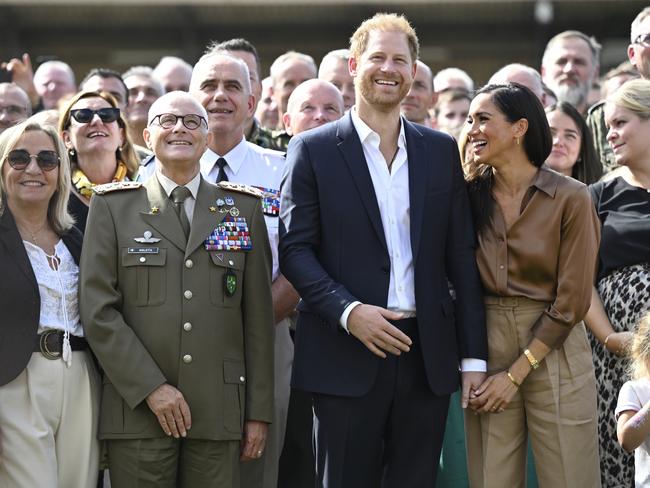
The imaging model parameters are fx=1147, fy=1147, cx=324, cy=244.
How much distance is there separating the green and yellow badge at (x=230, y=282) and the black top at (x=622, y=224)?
1876mm

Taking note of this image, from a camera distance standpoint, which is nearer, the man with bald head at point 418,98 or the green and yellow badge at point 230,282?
the green and yellow badge at point 230,282

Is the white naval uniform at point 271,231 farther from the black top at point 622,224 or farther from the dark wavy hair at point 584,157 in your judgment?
the dark wavy hair at point 584,157

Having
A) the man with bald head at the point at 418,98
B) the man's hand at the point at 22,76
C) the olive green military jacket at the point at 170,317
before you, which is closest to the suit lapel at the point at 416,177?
the olive green military jacket at the point at 170,317

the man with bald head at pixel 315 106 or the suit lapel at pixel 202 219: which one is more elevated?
the man with bald head at pixel 315 106

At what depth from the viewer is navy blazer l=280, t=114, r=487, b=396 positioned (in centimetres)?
461

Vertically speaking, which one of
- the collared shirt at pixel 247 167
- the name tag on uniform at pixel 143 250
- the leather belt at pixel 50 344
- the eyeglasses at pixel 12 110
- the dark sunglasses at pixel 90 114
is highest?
the eyeglasses at pixel 12 110

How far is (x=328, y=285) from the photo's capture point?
14.9 feet

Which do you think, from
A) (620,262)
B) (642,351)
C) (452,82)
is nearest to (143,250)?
(642,351)

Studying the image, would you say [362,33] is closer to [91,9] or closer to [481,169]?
[481,169]

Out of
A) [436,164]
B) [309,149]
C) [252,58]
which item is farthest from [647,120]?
[252,58]

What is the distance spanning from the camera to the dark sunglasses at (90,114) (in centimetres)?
606

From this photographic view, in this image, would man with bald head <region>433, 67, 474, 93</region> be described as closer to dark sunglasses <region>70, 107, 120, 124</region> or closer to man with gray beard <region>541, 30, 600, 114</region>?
man with gray beard <region>541, 30, 600, 114</region>

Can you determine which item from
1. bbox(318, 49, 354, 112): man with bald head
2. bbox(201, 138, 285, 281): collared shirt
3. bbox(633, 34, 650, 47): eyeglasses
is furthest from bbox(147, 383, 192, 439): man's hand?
bbox(633, 34, 650, 47): eyeglasses

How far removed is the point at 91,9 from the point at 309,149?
11.2m
